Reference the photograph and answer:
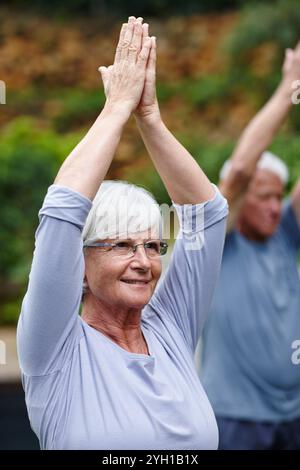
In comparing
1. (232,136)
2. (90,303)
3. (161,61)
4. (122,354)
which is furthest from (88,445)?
(161,61)

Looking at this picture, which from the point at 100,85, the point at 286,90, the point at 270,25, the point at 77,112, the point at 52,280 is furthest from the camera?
the point at 100,85

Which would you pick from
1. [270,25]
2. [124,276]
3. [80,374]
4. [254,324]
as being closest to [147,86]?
[124,276]

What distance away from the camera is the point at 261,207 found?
3635mm

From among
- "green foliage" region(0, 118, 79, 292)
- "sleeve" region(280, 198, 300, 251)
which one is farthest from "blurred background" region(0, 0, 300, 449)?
"sleeve" region(280, 198, 300, 251)

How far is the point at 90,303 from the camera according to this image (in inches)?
85.8

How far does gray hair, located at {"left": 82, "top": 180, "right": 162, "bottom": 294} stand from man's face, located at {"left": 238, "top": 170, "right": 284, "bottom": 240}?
1.52 metres

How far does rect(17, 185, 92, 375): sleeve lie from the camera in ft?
6.12

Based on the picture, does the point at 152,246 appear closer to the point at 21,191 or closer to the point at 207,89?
the point at 21,191

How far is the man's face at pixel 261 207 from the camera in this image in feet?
11.9

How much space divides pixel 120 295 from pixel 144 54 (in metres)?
0.53

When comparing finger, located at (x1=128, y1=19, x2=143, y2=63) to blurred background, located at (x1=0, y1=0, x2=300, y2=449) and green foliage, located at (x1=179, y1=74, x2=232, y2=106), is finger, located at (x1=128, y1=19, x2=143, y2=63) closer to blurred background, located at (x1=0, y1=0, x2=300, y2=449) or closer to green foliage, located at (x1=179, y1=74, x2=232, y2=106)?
blurred background, located at (x1=0, y1=0, x2=300, y2=449)

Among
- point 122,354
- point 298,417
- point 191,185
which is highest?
point 191,185
